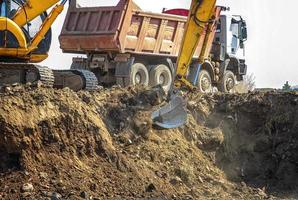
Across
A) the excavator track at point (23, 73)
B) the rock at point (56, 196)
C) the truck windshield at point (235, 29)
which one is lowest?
the rock at point (56, 196)

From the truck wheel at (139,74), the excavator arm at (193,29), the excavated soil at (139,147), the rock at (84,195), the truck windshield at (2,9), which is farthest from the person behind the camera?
the truck wheel at (139,74)

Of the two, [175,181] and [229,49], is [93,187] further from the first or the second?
[229,49]

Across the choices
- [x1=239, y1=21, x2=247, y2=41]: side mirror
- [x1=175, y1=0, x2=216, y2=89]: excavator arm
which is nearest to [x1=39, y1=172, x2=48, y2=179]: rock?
[x1=175, y1=0, x2=216, y2=89]: excavator arm

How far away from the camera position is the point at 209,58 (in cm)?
2011

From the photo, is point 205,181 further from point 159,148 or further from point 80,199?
point 80,199

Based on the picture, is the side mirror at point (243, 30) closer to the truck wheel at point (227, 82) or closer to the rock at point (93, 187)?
the truck wheel at point (227, 82)

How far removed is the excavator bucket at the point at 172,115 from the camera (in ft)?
37.4

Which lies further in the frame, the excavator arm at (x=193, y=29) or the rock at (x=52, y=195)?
the excavator arm at (x=193, y=29)

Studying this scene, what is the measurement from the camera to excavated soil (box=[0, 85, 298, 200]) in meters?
7.99

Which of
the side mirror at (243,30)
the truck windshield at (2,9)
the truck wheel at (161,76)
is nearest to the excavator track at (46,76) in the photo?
the truck windshield at (2,9)

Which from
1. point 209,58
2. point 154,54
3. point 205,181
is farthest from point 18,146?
point 209,58

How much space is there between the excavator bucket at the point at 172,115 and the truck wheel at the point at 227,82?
8332 mm

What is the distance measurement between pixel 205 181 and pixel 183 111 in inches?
79.7

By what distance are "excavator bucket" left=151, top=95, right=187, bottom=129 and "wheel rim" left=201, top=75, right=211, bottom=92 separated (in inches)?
272
